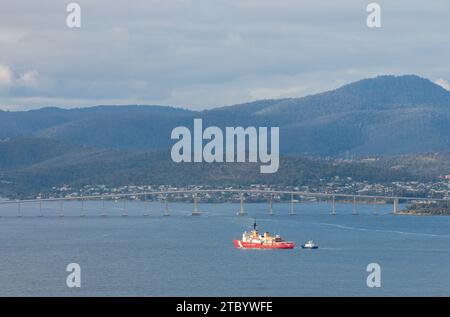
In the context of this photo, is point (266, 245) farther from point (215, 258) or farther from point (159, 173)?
point (159, 173)

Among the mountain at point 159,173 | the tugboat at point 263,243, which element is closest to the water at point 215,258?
the tugboat at point 263,243

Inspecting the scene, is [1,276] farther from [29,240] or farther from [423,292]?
[29,240]

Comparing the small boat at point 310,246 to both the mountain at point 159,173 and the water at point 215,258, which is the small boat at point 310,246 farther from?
the mountain at point 159,173

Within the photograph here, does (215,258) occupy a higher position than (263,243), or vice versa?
(263,243)

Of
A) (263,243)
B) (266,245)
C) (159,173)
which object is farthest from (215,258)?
(159,173)

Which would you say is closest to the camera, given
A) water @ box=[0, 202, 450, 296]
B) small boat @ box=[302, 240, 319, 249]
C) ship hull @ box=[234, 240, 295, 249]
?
water @ box=[0, 202, 450, 296]

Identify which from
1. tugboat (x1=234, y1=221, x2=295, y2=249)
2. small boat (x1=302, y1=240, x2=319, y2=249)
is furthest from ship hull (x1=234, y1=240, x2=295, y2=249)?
small boat (x1=302, y1=240, x2=319, y2=249)

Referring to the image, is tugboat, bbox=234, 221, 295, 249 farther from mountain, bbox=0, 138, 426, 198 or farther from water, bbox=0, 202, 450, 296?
mountain, bbox=0, 138, 426, 198

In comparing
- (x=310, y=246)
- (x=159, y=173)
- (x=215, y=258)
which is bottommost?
(x=215, y=258)

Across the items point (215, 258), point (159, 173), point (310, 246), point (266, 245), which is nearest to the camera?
point (215, 258)

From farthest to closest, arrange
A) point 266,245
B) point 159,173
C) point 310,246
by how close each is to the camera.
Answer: point 159,173
point 266,245
point 310,246
